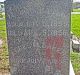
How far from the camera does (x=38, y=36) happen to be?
418 centimetres

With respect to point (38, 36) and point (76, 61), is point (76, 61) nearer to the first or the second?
point (76, 61)

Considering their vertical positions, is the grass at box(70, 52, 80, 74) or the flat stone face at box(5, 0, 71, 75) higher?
the flat stone face at box(5, 0, 71, 75)

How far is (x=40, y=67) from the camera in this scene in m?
4.38

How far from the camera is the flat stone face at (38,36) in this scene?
404 cm

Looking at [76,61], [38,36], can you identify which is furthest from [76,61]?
[38,36]

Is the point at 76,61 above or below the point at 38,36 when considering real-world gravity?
below

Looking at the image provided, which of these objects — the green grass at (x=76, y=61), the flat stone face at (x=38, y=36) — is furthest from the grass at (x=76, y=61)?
the flat stone face at (x=38, y=36)

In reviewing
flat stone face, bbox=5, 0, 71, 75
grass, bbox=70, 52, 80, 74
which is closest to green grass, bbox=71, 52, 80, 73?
grass, bbox=70, 52, 80, 74

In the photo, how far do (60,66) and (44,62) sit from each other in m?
0.27

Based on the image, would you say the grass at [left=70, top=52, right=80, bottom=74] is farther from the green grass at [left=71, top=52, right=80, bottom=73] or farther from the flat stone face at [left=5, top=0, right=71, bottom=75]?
the flat stone face at [left=5, top=0, right=71, bottom=75]

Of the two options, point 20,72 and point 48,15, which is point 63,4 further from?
point 20,72

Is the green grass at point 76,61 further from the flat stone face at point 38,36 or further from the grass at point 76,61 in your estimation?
the flat stone face at point 38,36

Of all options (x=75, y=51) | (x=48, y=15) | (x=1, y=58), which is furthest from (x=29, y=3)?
(x=75, y=51)

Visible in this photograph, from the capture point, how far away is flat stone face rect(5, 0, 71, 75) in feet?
13.3
